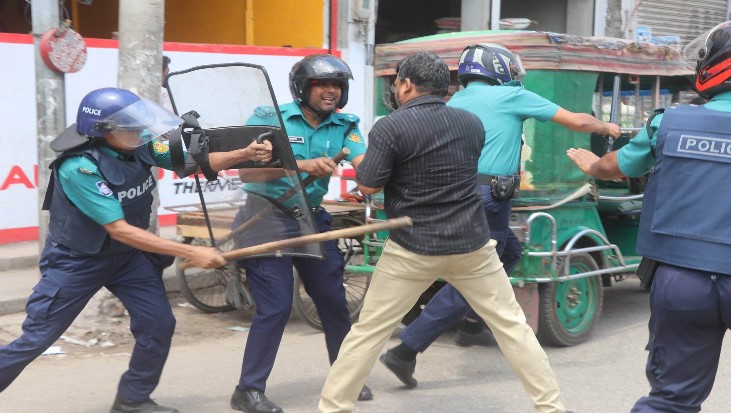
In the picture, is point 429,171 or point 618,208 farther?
point 618,208

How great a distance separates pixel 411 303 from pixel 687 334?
3.96 feet

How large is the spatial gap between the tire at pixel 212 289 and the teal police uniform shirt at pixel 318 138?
1785 mm

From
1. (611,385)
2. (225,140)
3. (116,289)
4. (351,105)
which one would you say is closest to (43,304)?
(116,289)

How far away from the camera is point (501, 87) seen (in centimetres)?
511

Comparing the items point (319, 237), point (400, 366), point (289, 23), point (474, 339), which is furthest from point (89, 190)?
point (289, 23)

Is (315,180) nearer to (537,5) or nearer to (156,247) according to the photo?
(156,247)

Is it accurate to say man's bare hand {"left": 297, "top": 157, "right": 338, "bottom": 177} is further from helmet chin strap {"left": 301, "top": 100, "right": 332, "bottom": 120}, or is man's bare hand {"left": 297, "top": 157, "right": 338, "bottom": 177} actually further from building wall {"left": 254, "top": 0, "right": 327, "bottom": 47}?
building wall {"left": 254, "top": 0, "right": 327, "bottom": 47}

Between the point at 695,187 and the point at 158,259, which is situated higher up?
the point at 695,187

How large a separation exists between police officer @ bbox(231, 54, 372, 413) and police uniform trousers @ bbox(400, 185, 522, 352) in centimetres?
42

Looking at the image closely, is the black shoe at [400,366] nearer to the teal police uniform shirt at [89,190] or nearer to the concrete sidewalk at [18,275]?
the teal police uniform shirt at [89,190]

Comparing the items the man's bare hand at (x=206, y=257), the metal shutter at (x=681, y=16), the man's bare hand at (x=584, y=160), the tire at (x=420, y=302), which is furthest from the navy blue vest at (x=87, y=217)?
the metal shutter at (x=681, y=16)

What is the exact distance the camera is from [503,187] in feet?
16.5

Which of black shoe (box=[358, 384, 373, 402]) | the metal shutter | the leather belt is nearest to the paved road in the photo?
black shoe (box=[358, 384, 373, 402])

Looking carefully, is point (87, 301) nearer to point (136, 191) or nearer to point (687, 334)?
point (136, 191)
